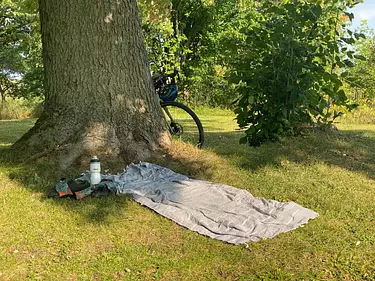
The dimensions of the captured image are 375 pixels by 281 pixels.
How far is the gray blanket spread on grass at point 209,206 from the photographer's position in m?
2.70

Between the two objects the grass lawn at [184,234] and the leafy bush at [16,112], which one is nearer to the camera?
the grass lawn at [184,234]

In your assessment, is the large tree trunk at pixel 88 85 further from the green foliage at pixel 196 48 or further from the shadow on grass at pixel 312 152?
the green foliage at pixel 196 48

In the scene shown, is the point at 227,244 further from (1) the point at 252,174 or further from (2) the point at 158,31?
(2) the point at 158,31

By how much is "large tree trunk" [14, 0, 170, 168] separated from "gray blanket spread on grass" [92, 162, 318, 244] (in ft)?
1.37

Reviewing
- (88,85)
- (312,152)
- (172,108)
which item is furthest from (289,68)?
(88,85)

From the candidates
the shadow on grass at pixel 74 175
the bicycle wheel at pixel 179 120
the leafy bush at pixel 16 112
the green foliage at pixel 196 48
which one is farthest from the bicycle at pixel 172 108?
the leafy bush at pixel 16 112

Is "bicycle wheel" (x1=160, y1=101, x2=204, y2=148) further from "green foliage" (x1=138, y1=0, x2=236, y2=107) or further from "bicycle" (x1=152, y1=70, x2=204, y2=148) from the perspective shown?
"green foliage" (x1=138, y1=0, x2=236, y2=107)

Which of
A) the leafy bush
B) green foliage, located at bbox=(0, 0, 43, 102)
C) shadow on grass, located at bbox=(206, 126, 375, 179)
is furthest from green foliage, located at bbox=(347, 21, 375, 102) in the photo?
the leafy bush

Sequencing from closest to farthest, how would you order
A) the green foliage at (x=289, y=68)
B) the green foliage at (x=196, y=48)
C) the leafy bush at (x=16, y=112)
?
the green foliage at (x=289, y=68), the green foliage at (x=196, y=48), the leafy bush at (x=16, y=112)

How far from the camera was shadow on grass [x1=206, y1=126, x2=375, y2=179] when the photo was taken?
4039mm

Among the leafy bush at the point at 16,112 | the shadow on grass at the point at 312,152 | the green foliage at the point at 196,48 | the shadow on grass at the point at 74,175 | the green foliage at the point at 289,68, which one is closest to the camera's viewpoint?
the shadow on grass at the point at 74,175

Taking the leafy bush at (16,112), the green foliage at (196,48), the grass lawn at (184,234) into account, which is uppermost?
the green foliage at (196,48)

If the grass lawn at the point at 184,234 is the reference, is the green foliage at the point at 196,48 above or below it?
above

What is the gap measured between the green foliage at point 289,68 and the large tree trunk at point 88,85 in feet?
4.14
